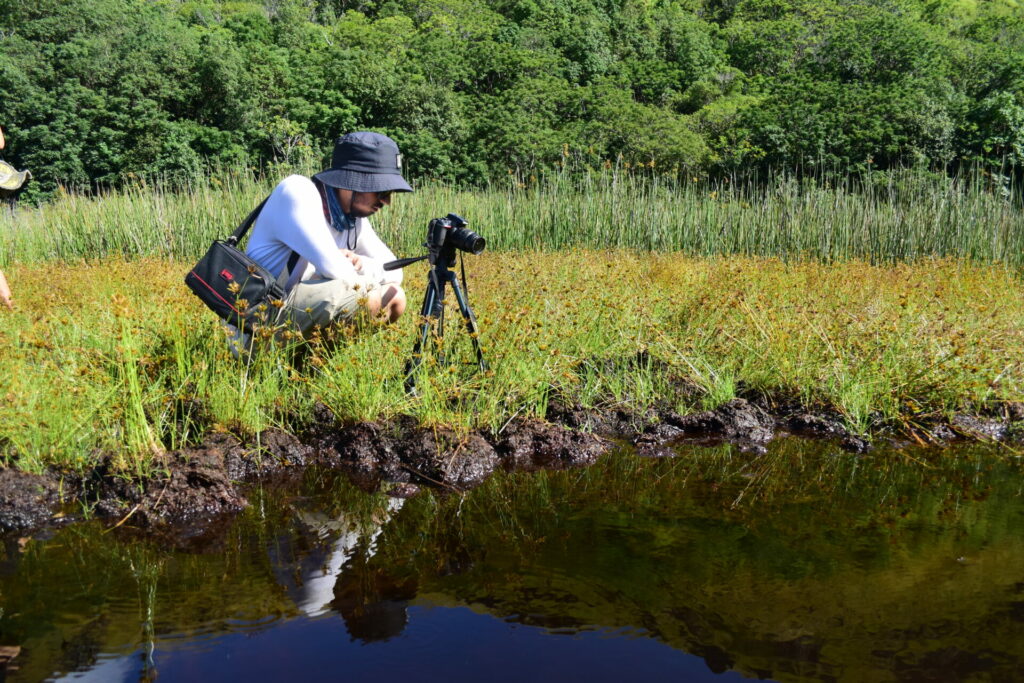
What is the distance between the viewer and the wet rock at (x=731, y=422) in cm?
459

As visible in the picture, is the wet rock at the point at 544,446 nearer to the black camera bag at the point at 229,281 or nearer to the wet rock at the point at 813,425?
the wet rock at the point at 813,425

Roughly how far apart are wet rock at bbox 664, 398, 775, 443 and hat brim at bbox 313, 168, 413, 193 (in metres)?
2.01

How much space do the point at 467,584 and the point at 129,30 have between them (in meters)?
27.5

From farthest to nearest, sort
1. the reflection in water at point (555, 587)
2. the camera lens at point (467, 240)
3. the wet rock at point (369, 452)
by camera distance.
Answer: the wet rock at point (369, 452) < the camera lens at point (467, 240) < the reflection in water at point (555, 587)

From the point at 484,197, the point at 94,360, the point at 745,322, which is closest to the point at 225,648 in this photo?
the point at 94,360

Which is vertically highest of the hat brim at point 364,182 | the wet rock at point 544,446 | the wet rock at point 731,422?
the hat brim at point 364,182

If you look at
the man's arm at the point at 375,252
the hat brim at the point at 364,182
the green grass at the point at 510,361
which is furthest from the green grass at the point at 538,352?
the hat brim at the point at 364,182

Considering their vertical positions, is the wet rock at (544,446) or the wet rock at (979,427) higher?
the wet rock at (544,446)

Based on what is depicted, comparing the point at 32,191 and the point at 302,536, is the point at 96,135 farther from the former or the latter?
the point at 302,536

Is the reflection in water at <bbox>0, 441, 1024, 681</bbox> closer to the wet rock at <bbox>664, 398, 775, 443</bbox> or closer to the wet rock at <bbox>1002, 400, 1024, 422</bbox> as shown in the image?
the wet rock at <bbox>664, 398, 775, 443</bbox>

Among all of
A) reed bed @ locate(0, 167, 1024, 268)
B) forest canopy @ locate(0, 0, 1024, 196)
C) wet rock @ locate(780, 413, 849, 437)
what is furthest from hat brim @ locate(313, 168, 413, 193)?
forest canopy @ locate(0, 0, 1024, 196)

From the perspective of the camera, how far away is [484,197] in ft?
37.1

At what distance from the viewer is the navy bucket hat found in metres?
3.95

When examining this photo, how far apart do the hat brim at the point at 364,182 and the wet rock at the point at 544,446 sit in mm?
1323
